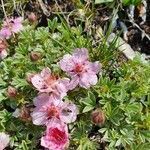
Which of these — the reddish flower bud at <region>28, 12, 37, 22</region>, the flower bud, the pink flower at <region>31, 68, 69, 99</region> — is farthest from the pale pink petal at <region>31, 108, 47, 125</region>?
the reddish flower bud at <region>28, 12, 37, 22</region>

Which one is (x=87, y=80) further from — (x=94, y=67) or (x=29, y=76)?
(x=29, y=76)

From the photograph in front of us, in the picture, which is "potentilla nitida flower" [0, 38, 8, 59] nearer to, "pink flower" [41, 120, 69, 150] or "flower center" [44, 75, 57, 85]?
"flower center" [44, 75, 57, 85]

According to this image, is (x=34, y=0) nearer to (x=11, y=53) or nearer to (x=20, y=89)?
(x=11, y=53)

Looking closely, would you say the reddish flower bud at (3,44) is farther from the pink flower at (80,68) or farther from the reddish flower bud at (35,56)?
the pink flower at (80,68)

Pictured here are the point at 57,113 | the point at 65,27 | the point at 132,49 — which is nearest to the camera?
the point at 57,113

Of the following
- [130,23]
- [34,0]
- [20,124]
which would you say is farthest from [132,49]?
[20,124]

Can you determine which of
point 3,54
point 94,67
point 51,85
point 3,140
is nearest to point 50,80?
point 51,85
